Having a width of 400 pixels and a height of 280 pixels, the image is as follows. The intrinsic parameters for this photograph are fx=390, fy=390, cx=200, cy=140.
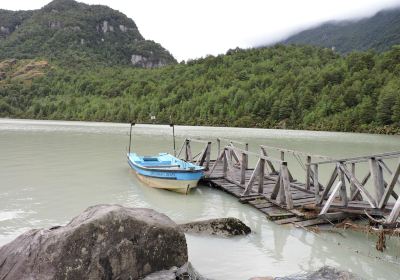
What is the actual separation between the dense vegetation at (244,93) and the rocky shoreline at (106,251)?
81.7 meters

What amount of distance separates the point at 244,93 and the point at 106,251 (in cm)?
13694

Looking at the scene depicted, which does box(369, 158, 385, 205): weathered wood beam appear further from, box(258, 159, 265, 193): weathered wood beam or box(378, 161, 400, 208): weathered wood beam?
box(258, 159, 265, 193): weathered wood beam

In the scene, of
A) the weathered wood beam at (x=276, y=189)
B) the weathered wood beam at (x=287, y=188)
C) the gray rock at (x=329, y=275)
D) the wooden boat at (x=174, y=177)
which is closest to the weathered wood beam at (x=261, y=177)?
the weathered wood beam at (x=276, y=189)

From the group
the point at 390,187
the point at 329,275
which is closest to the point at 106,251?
the point at 329,275

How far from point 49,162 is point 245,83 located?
135 meters

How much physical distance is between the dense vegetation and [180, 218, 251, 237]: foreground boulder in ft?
255

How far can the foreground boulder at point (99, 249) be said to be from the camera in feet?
20.8

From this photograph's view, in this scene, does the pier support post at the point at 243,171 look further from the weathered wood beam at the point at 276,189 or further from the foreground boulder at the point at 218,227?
the foreground boulder at the point at 218,227

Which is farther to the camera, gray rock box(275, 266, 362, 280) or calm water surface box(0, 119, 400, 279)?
calm water surface box(0, 119, 400, 279)

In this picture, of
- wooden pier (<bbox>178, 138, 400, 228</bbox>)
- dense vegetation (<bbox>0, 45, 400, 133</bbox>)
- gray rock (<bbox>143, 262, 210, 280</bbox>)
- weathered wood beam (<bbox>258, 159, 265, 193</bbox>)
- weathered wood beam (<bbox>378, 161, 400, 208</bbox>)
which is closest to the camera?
gray rock (<bbox>143, 262, 210, 280</bbox>)

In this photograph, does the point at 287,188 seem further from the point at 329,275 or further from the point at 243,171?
the point at 329,275

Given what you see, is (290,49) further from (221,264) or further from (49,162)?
(221,264)

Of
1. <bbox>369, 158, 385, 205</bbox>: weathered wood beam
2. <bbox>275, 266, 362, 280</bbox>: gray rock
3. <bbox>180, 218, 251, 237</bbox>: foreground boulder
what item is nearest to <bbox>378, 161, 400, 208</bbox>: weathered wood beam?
<bbox>369, 158, 385, 205</bbox>: weathered wood beam

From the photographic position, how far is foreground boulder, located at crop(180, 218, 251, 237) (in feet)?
34.9
